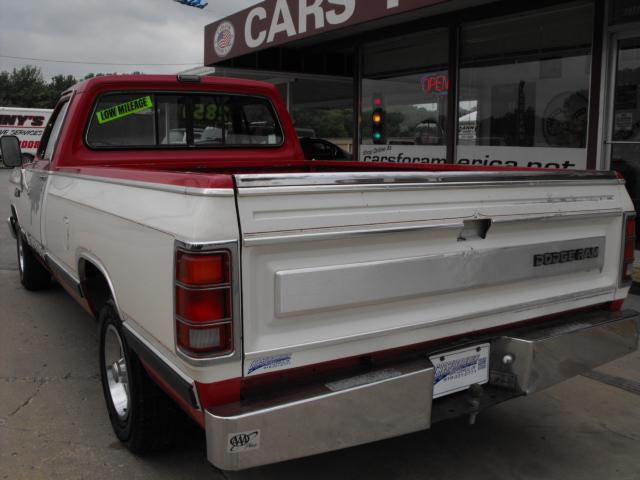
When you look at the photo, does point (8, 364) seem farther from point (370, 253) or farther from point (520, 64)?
point (520, 64)

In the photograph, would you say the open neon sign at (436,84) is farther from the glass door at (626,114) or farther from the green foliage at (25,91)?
the green foliage at (25,91)

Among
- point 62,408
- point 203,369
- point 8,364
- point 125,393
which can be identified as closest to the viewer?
point 203,369

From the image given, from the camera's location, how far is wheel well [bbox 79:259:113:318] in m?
3.68

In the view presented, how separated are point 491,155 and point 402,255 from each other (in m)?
6.81

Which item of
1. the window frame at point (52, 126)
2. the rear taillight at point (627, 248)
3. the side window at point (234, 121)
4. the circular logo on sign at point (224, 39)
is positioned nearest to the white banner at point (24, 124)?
the circular logo on sign at point (224, 39)

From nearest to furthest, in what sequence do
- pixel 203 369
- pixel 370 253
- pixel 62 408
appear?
pixel 203 369 → pixel 370 253 → pixel 62 408

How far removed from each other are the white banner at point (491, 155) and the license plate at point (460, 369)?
387cm

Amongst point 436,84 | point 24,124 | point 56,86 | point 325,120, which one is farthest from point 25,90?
point 436,84

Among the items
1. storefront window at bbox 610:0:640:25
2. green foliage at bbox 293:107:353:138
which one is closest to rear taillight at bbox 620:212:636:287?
storefront window at bbox 610:0:640:25

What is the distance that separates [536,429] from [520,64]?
6.31 meters

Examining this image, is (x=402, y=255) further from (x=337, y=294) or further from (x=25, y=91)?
(x=25, y=91)

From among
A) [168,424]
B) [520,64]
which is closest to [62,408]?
[168,424]

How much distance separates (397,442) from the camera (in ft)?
11.1

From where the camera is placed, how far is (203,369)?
220cm
